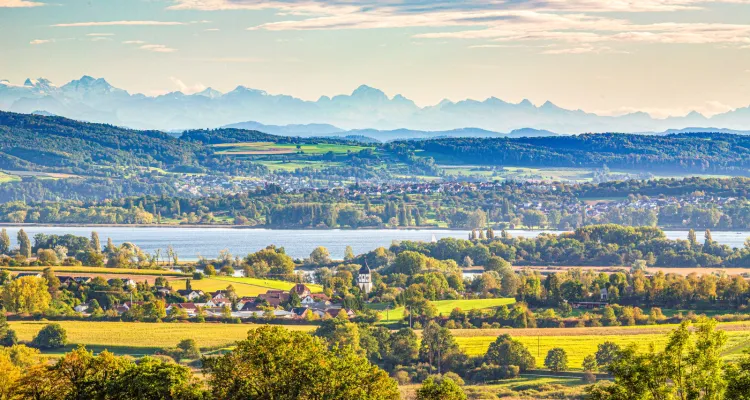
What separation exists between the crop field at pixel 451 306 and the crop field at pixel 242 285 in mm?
6865

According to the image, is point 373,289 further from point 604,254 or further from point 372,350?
point 604,254

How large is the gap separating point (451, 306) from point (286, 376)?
1135 inches

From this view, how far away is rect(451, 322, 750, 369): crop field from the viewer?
3953cm

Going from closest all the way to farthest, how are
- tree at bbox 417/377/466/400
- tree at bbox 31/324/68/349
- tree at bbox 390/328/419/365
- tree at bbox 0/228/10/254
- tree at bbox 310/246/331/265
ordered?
1. tree at bbox 417/377/466/400
2. tree at bbox 390/328/419/365
3. tree at bbox 31/324/68/349
4. tree at bbox 310/246/331/265
5. tree at bbox 0/228/10/254

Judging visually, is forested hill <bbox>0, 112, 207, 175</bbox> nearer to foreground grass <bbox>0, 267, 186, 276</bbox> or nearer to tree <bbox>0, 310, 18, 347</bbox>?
foreground grass <bbox>0, 267, 186, 276</bbox>

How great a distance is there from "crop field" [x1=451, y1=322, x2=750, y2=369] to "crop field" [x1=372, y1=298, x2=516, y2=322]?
4620mm

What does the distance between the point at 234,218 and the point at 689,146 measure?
92112mm

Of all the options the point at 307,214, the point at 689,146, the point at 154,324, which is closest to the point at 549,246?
the point at 154,324

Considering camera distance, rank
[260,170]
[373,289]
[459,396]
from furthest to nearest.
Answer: [260,170], [373,289], [459,396]

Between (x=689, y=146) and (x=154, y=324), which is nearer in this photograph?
(x=154, y=324)

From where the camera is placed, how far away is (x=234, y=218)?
393ft

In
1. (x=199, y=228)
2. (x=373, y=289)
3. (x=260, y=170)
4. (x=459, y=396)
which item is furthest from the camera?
(x=260, y=170)

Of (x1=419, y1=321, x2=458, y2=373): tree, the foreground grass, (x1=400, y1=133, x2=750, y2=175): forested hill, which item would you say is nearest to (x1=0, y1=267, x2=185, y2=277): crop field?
the foreground grass

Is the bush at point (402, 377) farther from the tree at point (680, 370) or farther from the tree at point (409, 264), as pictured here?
the tree at point (409, 264)
